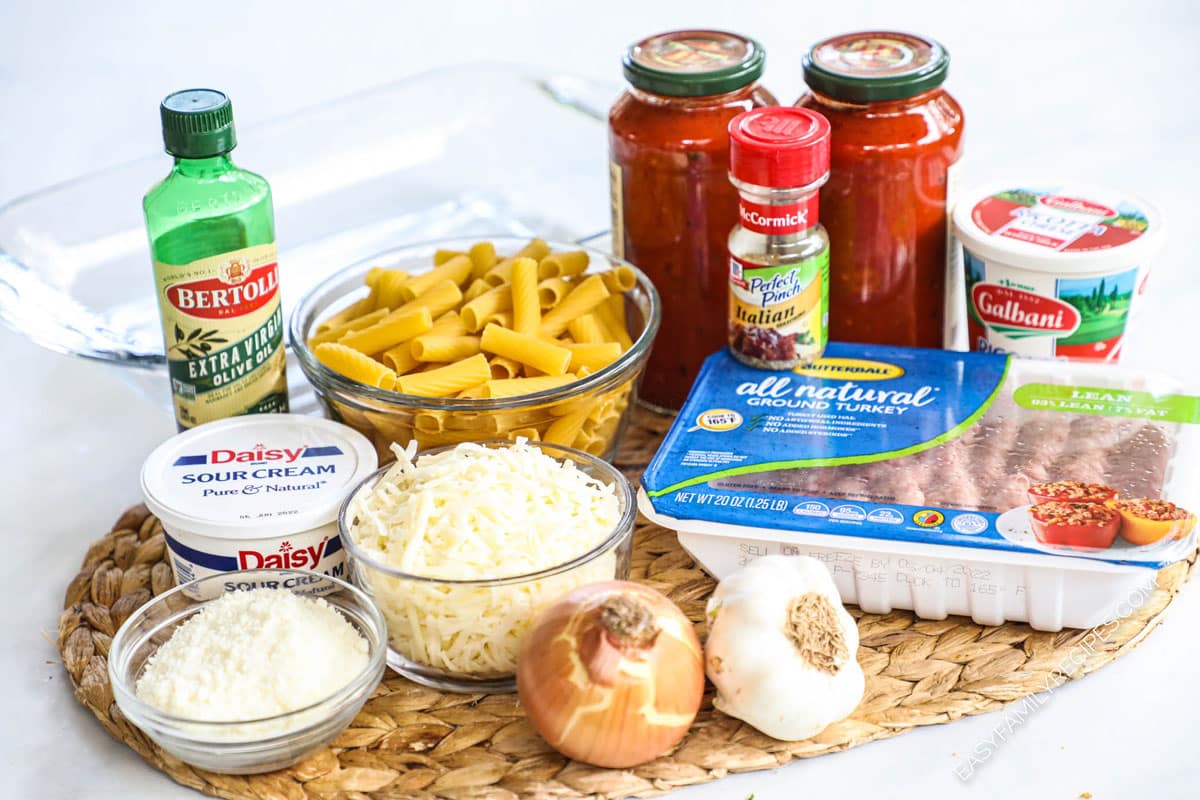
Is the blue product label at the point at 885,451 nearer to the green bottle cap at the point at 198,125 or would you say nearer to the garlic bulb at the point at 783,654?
the garlic bulb at the point at 783,654

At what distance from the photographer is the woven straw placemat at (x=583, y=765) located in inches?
67.9

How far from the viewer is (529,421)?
2.12 metres

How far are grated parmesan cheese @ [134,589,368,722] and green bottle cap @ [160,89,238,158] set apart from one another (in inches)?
24.7

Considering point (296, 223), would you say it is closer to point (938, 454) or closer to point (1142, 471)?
point (938, 454)

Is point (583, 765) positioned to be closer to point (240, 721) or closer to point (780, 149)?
point (240, 721)

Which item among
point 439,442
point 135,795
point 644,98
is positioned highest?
point 644,98

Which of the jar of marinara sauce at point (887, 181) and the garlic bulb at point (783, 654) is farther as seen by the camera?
the jar of marinara sauce at point (887, 181)

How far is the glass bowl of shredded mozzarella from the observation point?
1754 mm

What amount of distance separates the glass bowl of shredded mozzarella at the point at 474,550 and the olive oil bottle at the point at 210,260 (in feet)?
1.15

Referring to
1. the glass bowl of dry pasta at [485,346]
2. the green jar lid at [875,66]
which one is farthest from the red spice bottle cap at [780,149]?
the glass bowl of dry pasta at [485,346]

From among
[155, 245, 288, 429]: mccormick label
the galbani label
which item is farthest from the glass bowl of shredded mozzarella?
the galbani label

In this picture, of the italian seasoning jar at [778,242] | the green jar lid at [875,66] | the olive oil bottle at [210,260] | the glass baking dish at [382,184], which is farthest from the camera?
the glass baking dish at [382,184]

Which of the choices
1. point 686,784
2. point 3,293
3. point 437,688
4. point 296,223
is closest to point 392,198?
point 296,223

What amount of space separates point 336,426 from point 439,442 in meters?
0.15
